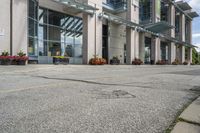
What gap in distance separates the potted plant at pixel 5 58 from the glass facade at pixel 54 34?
4531 millimetres

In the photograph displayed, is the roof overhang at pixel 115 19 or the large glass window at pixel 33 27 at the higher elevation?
the roof overhang at pixel 115 19

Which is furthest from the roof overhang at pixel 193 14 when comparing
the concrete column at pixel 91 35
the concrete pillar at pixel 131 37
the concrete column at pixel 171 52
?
the concrete column at pixel 91 35

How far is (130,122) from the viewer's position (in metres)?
3.61

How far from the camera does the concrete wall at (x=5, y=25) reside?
1581 centimetres

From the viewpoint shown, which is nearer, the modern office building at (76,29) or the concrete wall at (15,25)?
the concrete wall at (15,25)

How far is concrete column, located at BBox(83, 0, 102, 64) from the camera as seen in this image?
82.9 ft

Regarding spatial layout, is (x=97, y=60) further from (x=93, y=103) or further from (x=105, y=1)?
(x=93, y=103)

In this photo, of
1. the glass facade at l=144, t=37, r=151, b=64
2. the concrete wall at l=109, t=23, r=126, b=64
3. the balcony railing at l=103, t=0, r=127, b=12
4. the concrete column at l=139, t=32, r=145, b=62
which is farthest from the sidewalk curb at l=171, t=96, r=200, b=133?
the glass facade at l=144, t=37, r=151, b=64

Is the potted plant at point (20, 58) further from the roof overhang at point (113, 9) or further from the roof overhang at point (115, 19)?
the roof overhang at point (113, 9)

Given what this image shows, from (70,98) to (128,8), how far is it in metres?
30.5

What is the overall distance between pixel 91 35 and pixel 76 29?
3.29 meters

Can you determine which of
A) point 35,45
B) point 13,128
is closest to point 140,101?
point 13,128

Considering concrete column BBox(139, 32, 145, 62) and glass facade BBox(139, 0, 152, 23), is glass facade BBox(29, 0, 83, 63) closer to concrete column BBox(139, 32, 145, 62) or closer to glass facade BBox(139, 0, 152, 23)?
concrete column BBox(139, 32, 145, 62)

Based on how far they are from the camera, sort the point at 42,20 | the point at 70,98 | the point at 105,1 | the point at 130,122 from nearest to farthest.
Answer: the point at 130,122 → the point at 70,98 → the point at 42,20 → the point at 105,1
